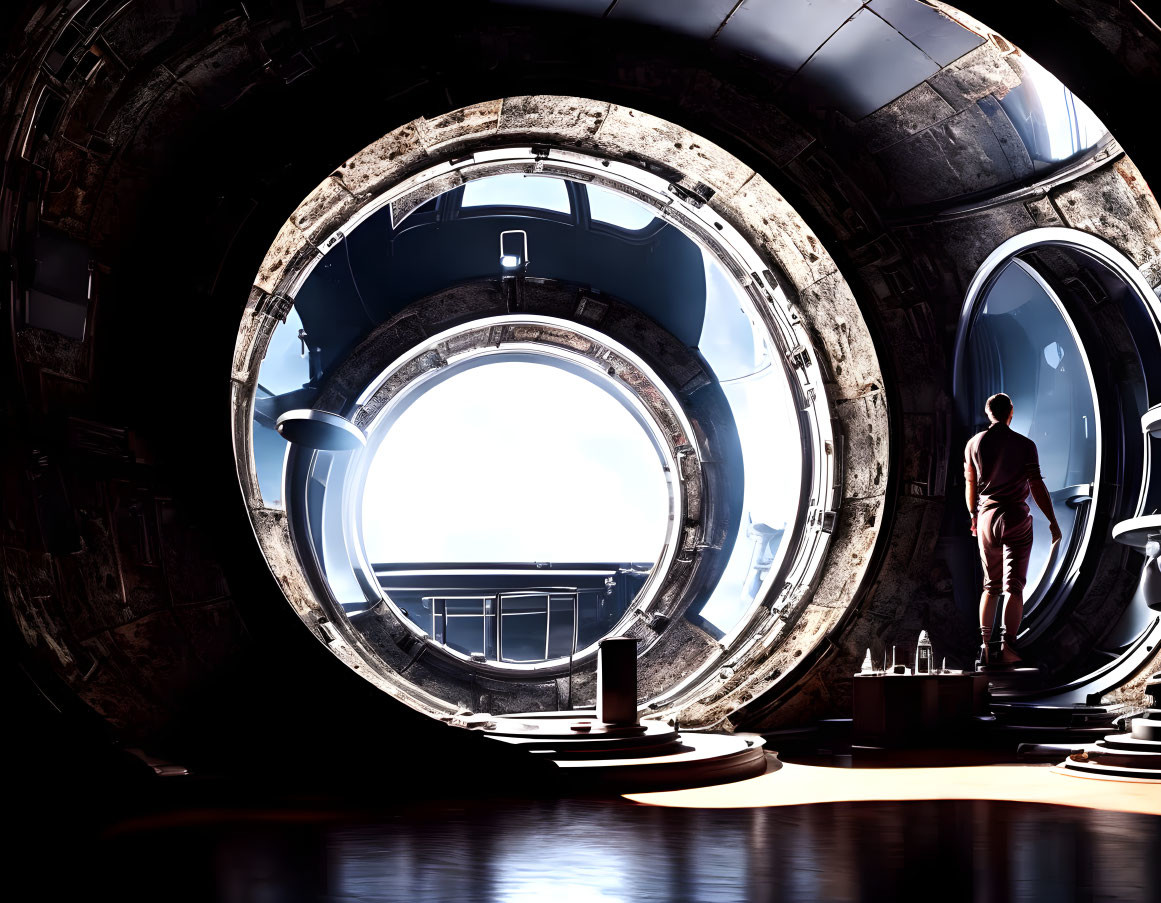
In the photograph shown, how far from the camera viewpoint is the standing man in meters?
6.78

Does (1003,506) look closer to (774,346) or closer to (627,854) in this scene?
(774,346)

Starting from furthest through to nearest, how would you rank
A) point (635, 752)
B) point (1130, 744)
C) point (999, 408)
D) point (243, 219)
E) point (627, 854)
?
point (999, 408) → point (635, 752) → point (243, 219) → point (1130, 744) → point (627, 854)

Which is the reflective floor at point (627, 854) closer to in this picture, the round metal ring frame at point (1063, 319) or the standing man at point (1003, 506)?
the standing man at point (1003, 506)

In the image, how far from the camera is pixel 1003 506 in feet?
22.4

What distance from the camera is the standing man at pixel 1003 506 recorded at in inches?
267

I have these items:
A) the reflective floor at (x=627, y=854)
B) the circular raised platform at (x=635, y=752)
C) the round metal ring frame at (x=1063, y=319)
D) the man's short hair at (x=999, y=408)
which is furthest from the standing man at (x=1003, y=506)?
the reflective floor at (x=627, y=854)

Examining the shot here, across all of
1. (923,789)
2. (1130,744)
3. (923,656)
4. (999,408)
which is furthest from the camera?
(999,408)

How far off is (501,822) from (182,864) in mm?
1298

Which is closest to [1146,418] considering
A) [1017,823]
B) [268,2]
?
[1017,823]

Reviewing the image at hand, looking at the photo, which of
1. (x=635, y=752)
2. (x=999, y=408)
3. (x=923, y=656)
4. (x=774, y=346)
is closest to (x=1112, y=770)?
(x=923, y=656)

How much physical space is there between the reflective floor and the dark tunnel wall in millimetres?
994

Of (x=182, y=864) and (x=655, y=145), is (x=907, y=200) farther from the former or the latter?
(x=182, y=864)

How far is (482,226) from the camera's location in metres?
11.8

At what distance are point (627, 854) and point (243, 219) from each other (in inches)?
154
